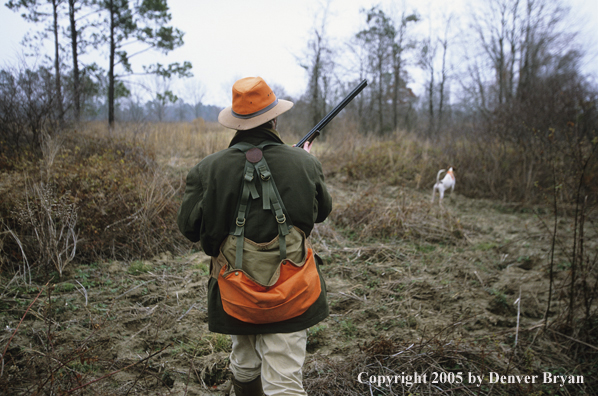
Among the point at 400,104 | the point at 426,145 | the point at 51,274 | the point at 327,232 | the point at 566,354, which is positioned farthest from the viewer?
the point at 400,104

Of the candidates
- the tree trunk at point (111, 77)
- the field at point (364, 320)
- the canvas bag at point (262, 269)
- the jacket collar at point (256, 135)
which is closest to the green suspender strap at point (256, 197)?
the canvas bag at point (262, 269)

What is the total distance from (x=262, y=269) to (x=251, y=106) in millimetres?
778

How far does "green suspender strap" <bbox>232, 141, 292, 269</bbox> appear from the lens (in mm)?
1510

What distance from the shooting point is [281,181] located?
1558 millimetres

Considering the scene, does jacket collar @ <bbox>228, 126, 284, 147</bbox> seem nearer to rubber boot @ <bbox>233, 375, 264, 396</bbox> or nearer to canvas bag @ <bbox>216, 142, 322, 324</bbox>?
canvas bag @ <bbox>216, 142, 322, 324</bbox>

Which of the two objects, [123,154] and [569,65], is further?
[569,65]

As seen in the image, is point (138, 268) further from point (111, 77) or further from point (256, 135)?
point (111, 77)

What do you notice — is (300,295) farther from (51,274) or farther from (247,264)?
(51,274)

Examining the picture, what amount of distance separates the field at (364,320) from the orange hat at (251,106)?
1.19 m

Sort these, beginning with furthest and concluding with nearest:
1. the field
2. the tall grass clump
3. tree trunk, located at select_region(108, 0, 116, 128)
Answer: tree trunk, located at select_region(108, 0, 116, 128) → the tall grass clump → the field

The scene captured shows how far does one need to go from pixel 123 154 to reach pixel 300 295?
689cm

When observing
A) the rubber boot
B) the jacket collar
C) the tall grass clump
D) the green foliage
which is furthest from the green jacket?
the green foliage

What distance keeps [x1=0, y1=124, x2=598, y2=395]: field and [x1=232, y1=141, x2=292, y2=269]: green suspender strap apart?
718 millimetres

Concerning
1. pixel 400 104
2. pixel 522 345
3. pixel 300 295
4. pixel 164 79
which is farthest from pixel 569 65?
pixel 300 295
